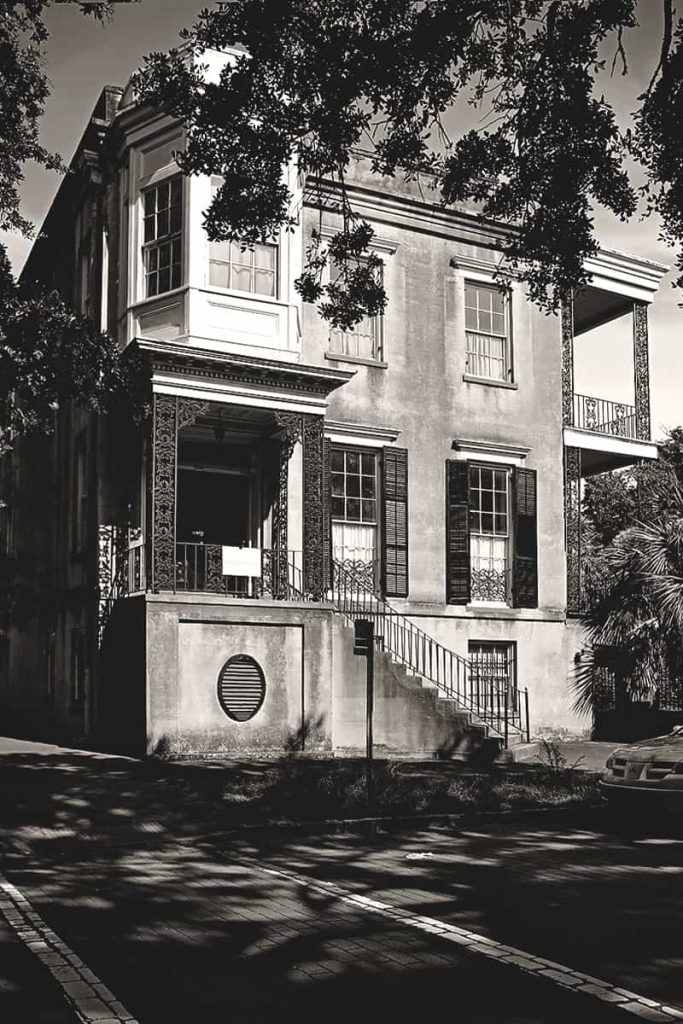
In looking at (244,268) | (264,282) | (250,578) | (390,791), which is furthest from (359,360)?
(390,791)

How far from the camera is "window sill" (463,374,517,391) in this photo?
76.3 feet

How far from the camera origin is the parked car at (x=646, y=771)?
1201 centimetres

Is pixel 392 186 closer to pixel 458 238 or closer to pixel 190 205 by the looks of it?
pixel 458 238

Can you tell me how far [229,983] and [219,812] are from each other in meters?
6.74

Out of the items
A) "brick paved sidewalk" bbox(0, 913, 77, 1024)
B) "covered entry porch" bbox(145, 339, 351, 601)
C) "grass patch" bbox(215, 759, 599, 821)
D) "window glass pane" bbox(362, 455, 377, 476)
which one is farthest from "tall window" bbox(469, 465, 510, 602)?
"brick paved sidewalk" bbox(0, 913, 77, 1024)

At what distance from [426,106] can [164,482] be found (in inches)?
323

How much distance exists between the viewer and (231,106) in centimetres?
1198

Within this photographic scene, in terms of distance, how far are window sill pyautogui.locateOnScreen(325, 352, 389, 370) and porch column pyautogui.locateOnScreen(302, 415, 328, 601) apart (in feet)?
6.17

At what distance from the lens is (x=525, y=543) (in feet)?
77.3

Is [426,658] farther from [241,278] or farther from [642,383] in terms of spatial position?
[642,383]

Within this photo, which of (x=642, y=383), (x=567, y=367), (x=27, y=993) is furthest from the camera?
(x=642, y=383)

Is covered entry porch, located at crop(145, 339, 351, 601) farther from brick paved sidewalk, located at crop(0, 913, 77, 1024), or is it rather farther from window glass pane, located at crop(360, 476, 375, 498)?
brick paved sidewalk, located at crop(0, 913, 77, 1024)

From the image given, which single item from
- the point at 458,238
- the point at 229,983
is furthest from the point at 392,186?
the point at 229,983

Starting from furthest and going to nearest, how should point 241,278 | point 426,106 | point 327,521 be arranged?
point 327,521 < point 241,278 < point 426,106
